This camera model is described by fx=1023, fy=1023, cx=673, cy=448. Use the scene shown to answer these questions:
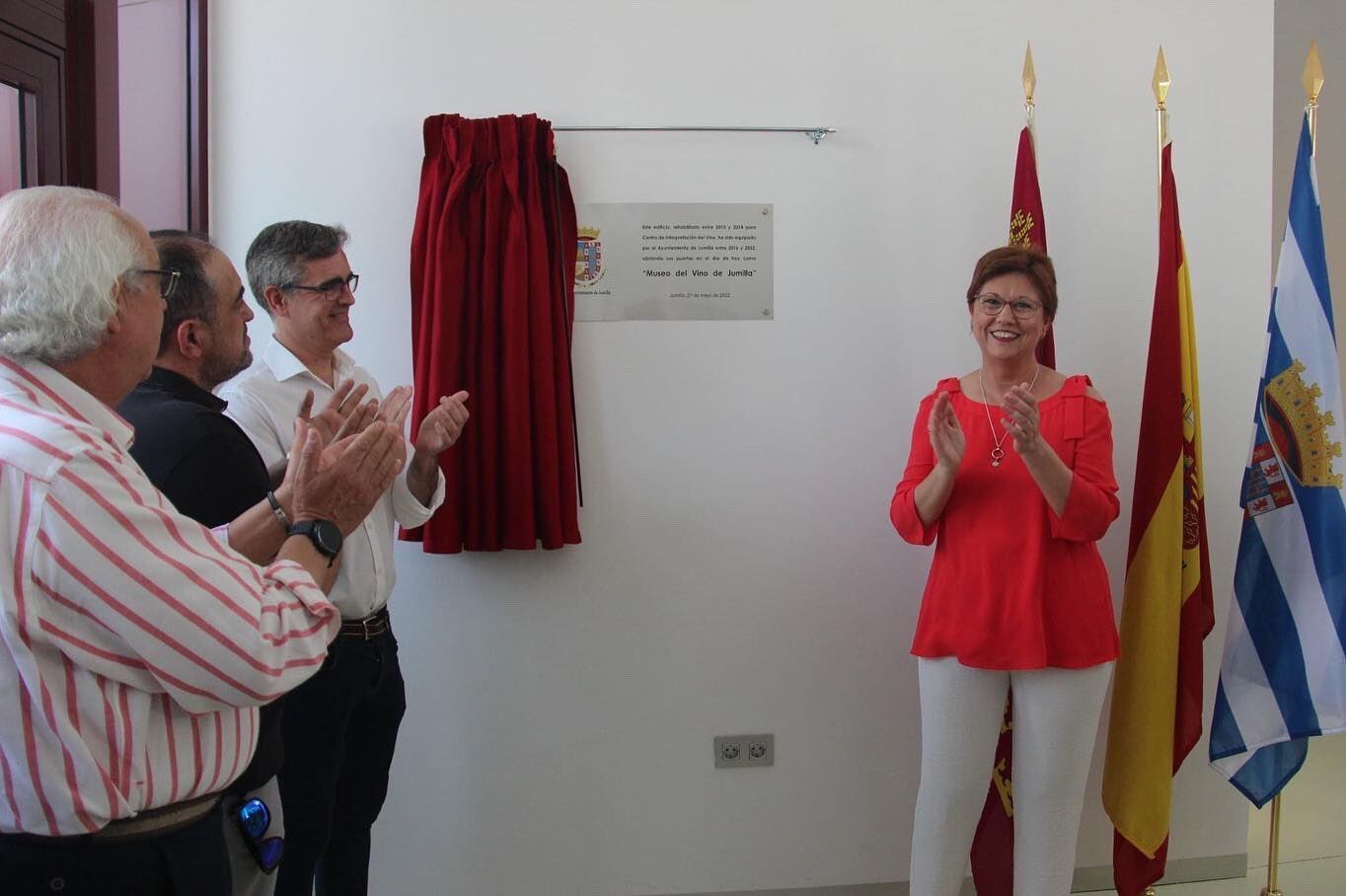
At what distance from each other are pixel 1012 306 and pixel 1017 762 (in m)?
0.99

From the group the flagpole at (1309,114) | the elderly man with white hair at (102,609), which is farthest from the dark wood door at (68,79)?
the flagpole at (1309,114)

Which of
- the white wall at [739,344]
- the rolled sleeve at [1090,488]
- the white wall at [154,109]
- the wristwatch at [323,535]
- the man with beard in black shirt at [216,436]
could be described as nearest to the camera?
the wristwatch at [323,535]

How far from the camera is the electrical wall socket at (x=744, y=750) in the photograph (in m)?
2.76

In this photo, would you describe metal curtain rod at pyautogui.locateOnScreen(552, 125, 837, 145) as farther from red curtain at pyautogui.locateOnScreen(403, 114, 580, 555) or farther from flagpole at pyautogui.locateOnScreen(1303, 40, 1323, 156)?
flagpole at pyautogui.locateOnScreen(1303, 40, 1323, 156)

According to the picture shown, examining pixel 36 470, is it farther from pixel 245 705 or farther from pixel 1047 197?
pixel 1047 197

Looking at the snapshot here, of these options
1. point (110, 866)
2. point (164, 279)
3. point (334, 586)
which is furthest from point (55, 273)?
point (334, 586)

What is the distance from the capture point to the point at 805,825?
279 centimetres

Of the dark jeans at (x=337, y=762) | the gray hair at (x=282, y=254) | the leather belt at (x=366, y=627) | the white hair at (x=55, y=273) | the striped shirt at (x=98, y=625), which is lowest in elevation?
the dark jeans at (x=337, y=762)

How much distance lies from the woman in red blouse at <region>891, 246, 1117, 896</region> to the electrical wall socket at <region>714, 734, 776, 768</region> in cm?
55

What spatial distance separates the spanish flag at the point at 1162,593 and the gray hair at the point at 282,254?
6.38ft

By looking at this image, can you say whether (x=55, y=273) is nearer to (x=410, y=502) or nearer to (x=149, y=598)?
(x=149, y=598)

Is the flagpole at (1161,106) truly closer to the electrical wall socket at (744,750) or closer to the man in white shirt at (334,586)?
the electrical wall socket at (744,750)

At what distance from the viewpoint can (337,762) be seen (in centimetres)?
198

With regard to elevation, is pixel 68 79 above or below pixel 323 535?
above
